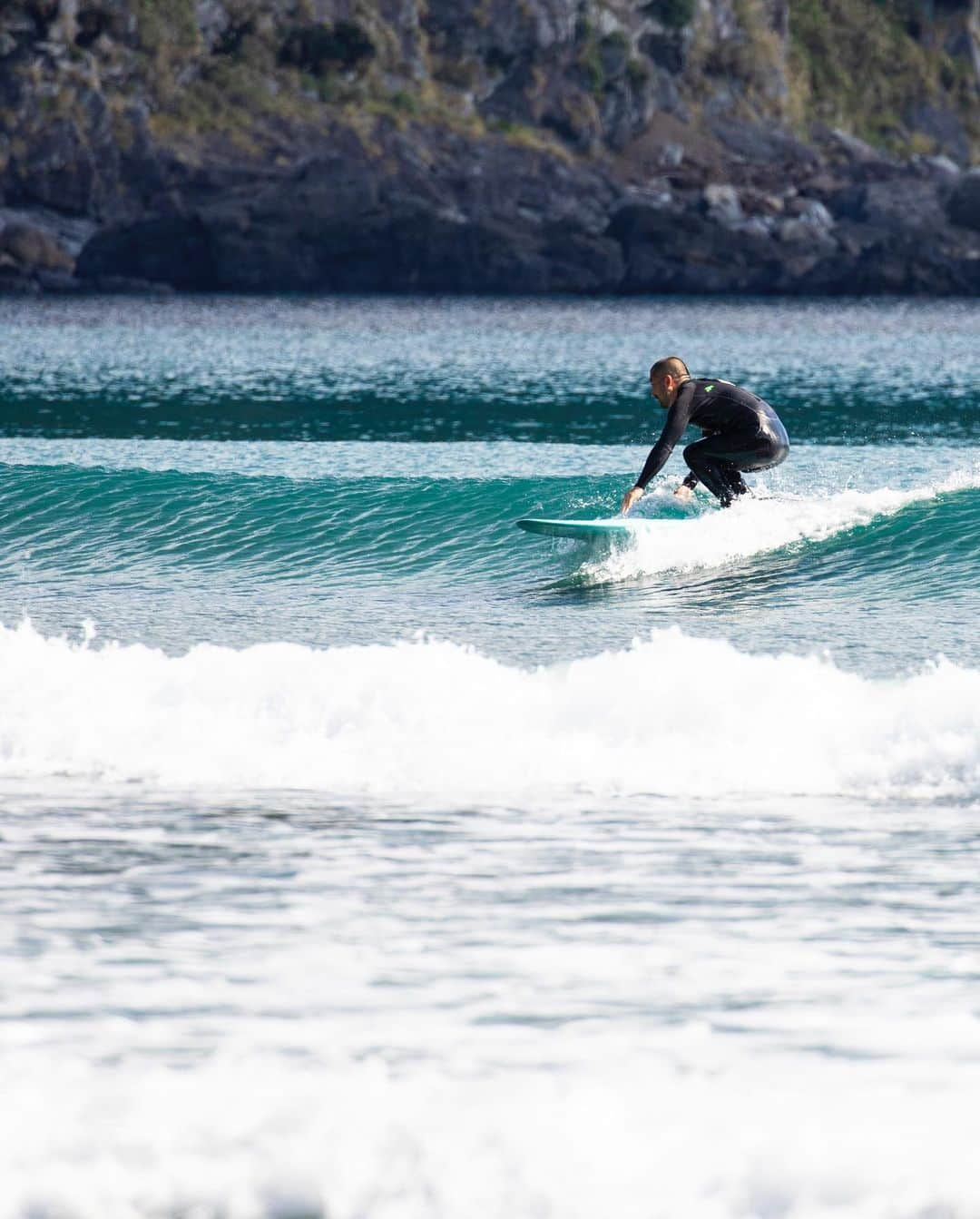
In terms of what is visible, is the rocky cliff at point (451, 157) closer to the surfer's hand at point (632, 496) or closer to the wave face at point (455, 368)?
the wave face at point (455, 368)

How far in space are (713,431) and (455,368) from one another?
36600mm

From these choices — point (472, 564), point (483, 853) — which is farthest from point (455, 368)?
point (483, 853)

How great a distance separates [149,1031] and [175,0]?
11225 cm

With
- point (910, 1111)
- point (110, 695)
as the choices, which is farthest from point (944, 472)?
point (910, 1111)

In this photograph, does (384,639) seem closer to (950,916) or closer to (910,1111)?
(950,916)

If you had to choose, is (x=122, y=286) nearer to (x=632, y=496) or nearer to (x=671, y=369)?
(x=671, y=369)

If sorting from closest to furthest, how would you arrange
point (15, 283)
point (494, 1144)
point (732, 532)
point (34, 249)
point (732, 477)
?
point (494, 1144) → point (732, 477) → point (732, 532) → point (15, 283) → point (34, 249)

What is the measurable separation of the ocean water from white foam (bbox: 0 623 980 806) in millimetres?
32

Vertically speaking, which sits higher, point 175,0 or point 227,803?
point 175,0

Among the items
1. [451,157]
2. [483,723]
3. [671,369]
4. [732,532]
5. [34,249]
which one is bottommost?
[483,723]

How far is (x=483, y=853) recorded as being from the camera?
8062mm

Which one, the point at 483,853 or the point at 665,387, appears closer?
the point at 483,853

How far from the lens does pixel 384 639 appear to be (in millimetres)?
13258

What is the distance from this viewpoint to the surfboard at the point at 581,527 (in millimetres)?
14938
